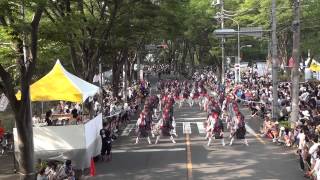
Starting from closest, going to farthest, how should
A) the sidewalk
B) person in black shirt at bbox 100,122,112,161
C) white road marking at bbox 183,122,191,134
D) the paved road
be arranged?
the paved road < the sidewalk < person in black shirt at bbox 100,122,112,161 < white road marking at bbox 183,122,191,134

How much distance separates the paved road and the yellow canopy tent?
262 cm

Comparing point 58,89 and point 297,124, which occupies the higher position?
point 58,89

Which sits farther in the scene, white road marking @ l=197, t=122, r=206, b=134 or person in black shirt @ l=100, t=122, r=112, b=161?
white road marking @ l=197, t=122, r=206, b=134

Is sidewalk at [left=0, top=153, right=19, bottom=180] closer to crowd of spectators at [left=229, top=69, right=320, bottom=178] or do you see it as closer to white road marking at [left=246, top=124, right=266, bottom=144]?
crowd of spectators at [left=229, top=69, right=320, bottom=178]

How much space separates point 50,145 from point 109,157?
2.84 m

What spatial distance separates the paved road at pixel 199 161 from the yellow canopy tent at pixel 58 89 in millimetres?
2624

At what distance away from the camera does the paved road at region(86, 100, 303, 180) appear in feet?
54.2

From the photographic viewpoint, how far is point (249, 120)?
30734 millimetres

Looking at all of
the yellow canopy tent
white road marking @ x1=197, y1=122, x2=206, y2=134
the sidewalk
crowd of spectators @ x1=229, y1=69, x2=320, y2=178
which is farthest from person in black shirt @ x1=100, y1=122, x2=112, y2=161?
white road marking @ x1=197, y1=122, x2=206, y2=134

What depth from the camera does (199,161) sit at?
18656 mm

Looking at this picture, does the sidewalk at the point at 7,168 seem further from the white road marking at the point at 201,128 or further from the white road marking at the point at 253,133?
the white road marking at the point at 253,133

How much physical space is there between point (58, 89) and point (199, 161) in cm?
559

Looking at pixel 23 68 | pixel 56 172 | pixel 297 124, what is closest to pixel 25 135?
pixel 56 172

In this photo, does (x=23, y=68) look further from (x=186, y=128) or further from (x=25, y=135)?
(x=186, y=128)
